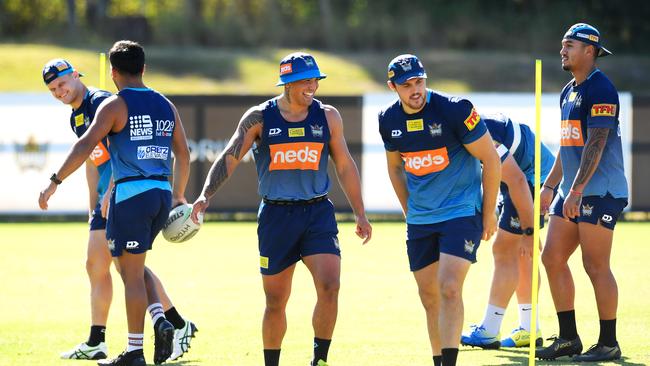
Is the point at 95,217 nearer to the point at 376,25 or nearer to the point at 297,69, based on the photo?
the point at 297,69

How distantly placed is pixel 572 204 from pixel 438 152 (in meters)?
1.34

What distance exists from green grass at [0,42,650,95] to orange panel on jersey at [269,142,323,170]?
2625cm

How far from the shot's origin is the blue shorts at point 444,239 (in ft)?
27.2

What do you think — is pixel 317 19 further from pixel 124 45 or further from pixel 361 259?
pixel 124 45

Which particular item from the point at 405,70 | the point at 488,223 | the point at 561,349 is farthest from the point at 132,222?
the point at 561,349

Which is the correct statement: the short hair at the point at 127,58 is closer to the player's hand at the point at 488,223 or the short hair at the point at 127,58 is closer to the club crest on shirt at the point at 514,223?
the player's hand at the point at 488,223

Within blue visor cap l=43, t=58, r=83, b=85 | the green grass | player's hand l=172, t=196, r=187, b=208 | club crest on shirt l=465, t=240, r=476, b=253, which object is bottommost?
club crest on shirt l=465, t=240, r=476, b=253

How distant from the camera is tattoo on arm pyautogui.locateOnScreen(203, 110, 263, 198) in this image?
28.2ft

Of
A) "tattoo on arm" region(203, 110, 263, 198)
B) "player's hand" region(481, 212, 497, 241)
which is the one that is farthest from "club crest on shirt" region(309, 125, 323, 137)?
"player's hand" region(481, 212, 497, 241)

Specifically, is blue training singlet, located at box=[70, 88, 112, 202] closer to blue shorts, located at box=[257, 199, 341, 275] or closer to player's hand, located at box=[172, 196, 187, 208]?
player's hand, located at box=[172, 196, 187, 208]

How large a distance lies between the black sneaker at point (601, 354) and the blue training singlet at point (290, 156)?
7.62 ft

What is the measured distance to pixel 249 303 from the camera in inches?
483

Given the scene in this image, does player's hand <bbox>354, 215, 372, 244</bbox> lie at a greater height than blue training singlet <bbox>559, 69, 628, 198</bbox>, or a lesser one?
lesser

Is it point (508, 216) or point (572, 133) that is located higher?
point (572, 133)
